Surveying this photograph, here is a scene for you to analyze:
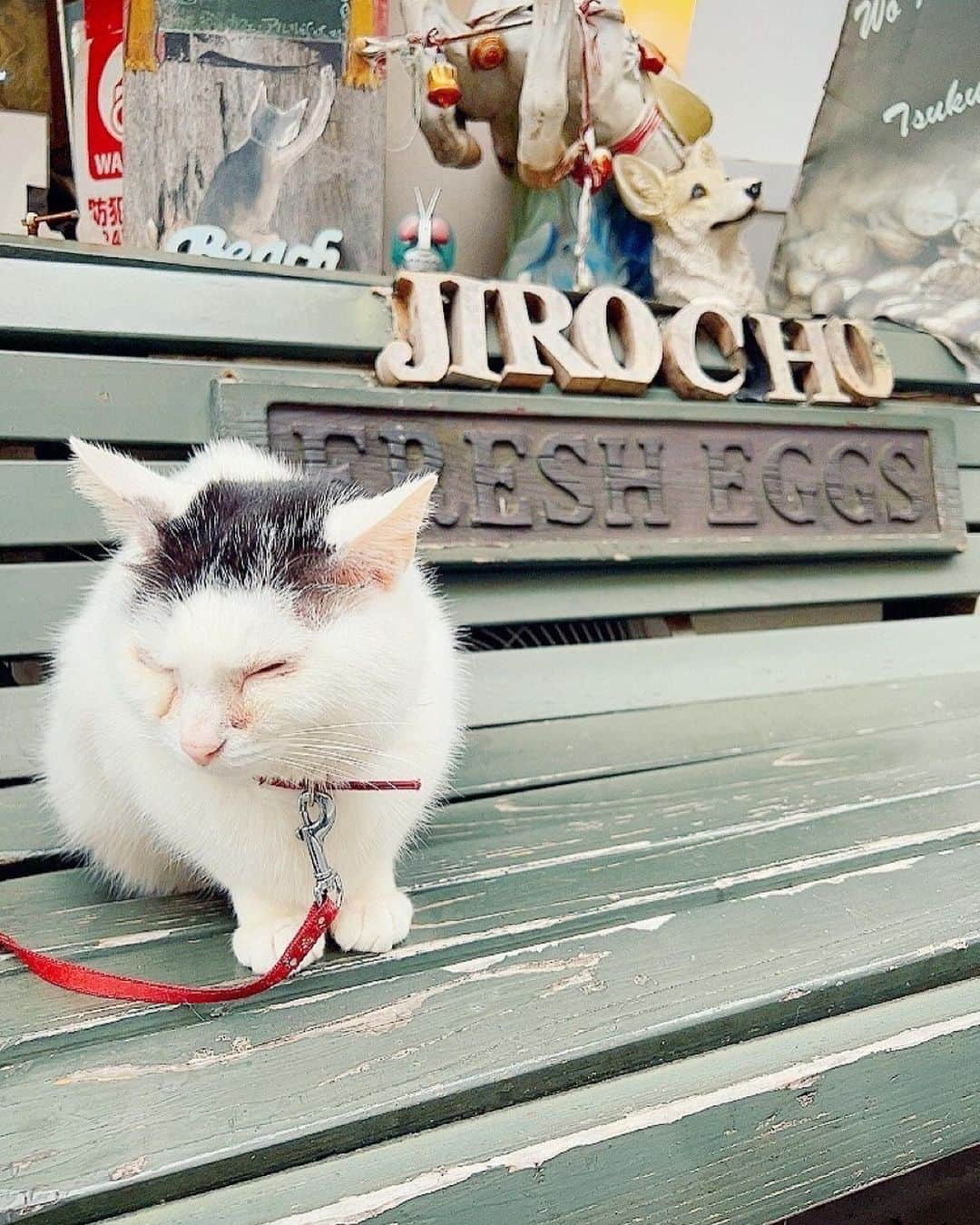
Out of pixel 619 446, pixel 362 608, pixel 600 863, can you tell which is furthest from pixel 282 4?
pixel 600 863

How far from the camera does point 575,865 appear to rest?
2.79 ft

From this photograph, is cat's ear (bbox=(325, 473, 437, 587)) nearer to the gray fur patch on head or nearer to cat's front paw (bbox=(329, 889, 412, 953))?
the gray fur patch on head

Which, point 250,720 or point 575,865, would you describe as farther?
point 575,865

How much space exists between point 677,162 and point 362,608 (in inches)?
50.1

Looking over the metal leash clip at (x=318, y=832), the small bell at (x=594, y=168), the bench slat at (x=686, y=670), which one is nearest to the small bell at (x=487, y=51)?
the small bell at (x=594, y=168)

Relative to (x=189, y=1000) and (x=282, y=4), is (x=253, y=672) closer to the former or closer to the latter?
(x=189, y=1000)

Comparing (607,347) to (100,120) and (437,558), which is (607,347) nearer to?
A: (437,558)

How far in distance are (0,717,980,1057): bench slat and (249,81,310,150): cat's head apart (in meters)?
1.05

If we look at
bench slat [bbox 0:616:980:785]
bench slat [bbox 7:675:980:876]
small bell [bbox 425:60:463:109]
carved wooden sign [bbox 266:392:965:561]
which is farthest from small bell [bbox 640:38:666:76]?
bench slat [bbox 7:675:980:876]

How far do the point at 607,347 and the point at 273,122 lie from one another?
→ 0.61m

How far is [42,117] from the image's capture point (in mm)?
1483

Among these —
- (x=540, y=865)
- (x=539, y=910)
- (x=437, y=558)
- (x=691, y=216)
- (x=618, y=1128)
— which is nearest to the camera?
(x=618, y=1128)

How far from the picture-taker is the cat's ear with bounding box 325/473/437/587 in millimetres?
594

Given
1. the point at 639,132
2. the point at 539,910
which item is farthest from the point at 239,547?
the point at 639,132
